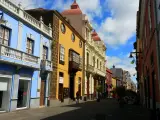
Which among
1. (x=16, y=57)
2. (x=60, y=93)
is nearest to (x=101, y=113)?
(x=16, y=57)

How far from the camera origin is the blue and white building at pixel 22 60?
1650 cm

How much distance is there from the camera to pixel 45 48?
23469 millimetres

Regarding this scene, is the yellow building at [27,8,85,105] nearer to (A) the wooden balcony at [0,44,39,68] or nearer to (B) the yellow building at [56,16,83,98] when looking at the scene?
(B) the yellow building at [56,16,83,98]

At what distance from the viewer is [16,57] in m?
17.0

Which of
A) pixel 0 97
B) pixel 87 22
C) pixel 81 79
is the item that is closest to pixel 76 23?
pixel 87 22

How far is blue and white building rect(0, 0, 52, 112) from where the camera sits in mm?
16500

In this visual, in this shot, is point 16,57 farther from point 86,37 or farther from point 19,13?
point 86,37

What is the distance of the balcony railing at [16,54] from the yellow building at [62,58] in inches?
206

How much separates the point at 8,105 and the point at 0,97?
925 millimetres

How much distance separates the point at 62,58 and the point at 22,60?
9.62 metres

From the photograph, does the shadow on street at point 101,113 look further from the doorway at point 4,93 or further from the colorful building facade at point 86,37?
the colorful building facade at point 86,37

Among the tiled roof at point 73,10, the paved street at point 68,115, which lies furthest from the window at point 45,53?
the tiled roof at point 73,10

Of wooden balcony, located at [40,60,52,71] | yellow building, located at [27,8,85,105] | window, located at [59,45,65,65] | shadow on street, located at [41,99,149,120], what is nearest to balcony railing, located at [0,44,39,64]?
wooden balcony, located at [40,60,52,71]

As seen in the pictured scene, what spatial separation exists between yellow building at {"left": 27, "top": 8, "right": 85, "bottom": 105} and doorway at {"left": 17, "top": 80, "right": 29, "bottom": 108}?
4233 mm
